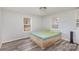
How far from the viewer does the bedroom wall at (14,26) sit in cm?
112

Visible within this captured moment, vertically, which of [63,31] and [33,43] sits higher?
[63,31]

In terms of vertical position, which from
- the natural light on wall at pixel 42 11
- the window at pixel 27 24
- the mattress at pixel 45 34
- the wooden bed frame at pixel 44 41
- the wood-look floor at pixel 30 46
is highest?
the natural light on wall at pixel 42 11

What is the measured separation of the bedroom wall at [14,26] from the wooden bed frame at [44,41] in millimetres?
107

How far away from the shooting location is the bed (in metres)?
1.12

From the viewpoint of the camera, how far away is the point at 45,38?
43.9 inches

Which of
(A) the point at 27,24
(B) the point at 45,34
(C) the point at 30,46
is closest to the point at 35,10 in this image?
(A) the point at 27,24

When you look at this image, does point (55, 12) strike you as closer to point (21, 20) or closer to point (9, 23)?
point (21, 20)

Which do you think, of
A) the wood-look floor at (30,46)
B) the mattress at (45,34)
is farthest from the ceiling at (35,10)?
Result: the wood-look floor at (30,46)

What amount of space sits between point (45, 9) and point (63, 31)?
0.37 meters

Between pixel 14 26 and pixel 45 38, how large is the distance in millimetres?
417

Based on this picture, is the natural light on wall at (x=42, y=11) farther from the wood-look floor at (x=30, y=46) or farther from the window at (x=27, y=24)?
the wood-look floor at (x=30, y=46)

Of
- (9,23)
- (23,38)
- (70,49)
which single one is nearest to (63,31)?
(70,49)

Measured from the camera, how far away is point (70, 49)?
1.17 m
